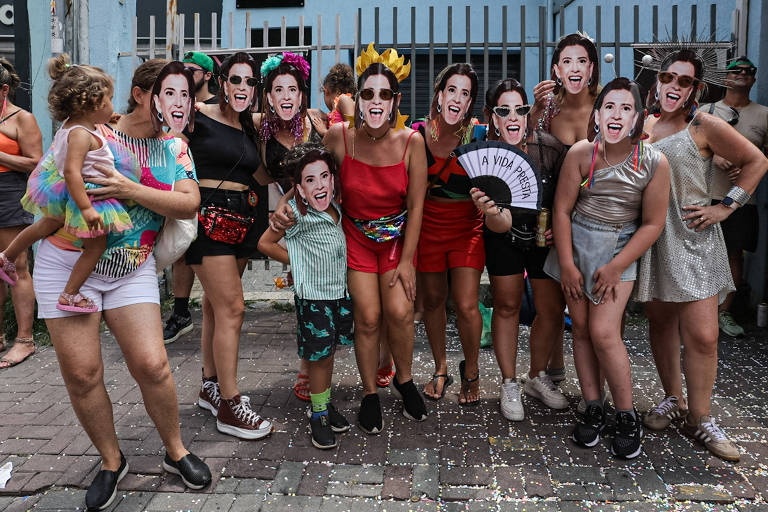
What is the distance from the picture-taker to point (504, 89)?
3516 mm

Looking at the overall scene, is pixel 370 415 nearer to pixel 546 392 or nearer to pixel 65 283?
pixel 546 392

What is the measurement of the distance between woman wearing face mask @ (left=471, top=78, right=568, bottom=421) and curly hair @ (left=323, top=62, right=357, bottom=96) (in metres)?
1.96

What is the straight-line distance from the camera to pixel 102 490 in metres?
2.87

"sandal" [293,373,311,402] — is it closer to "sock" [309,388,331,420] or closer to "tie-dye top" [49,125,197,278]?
"sock" [309,388,331,420]

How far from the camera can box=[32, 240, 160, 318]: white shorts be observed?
9.02 ft

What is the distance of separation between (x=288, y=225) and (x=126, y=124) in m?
0.94

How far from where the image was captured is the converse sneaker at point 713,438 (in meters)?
3.23

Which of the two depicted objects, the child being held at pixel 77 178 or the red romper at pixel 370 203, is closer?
the child being held at pixel 77 178

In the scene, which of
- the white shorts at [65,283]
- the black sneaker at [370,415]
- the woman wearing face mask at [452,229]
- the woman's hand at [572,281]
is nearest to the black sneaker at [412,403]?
the black sneaker at [370,415]

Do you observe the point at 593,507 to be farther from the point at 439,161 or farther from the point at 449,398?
the point at 439,161

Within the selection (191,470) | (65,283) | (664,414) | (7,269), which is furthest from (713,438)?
(7,269)

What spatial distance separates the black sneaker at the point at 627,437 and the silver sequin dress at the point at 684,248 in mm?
641

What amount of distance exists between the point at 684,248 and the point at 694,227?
0.40 feet

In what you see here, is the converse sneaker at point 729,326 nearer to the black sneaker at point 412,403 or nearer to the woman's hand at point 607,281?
the woman's hand at point 607,281
